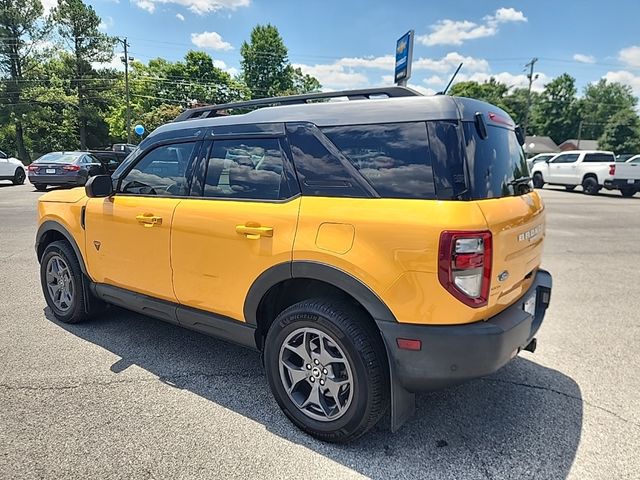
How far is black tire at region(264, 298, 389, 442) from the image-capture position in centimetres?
226

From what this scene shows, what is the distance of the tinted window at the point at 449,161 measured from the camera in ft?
6.92

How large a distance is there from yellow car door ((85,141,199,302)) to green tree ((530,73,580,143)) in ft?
314

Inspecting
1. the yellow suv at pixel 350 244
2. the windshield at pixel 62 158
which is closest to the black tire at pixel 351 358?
the yellow suv at pixel 350 244

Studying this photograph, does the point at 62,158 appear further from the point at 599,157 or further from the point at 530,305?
the point at 599,157

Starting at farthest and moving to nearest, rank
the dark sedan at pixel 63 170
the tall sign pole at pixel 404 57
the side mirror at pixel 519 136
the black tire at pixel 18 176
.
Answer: the black tire at pixel 18 176 < the dark sedan at pixel 63 170 < the tall sign pole at pixel 404 57 < the side mirror at pixel 519 136

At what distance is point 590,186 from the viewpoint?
19.5 m

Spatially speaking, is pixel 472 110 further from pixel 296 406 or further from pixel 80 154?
pixel 80 154

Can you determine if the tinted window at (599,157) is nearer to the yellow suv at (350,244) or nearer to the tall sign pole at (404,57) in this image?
the tall sign pole at (404,57)

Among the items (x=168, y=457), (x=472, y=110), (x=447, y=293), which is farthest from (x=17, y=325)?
(x=472, y=110)

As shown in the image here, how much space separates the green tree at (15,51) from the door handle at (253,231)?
144ft

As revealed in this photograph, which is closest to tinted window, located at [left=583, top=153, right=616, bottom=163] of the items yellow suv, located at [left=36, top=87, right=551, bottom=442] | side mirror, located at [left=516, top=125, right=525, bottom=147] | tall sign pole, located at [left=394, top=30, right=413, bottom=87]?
tall sign pole, located at [left=394, top=30, right=413, bottom=87]

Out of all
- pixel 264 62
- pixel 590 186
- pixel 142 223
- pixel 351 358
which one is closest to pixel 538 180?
pixel 590 186

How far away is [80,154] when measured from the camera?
15.5 m

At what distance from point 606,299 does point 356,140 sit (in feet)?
14.4
